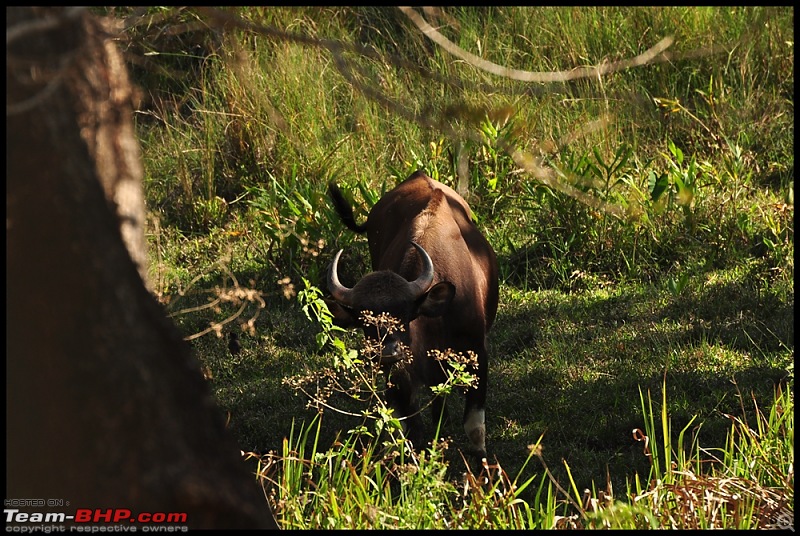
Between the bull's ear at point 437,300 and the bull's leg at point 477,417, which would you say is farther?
the bull's leg at point 477,417

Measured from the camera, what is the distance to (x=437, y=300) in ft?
18.1

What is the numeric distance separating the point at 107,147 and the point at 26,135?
29cm

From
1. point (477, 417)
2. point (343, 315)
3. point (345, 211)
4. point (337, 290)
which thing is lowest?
point (477, 417)

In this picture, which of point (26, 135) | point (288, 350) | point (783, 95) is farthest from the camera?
point (783, 95)

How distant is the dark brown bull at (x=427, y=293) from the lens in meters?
5.39

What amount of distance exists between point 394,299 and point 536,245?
133 inches

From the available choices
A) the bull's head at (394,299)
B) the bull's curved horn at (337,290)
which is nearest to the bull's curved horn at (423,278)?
the bull's head at (394,299)

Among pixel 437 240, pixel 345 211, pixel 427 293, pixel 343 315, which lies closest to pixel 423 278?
pixel 427 293

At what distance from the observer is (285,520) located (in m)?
3.88

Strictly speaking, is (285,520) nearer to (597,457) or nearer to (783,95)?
(597,457)

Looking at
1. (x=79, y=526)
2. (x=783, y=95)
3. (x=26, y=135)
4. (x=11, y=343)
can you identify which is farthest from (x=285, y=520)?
(x=783, y=95)

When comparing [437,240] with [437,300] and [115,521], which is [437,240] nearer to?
[437,300]

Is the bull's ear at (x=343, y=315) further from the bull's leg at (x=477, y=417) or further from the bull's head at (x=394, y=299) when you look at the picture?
the bull's leg at (x=477, y=417)

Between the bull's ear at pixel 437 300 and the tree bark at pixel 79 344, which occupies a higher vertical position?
the tree bark at pixel 79 344
